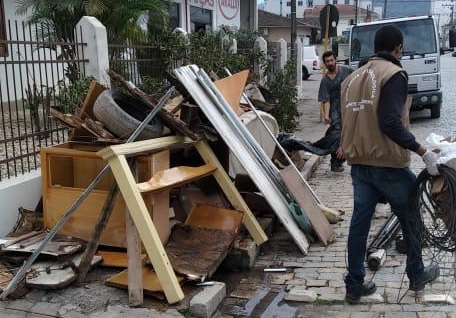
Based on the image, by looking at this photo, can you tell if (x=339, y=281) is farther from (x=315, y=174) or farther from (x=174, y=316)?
(x=315, y=174)

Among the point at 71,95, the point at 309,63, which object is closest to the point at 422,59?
the point at 71,95

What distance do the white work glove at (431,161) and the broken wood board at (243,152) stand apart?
5.37 feet

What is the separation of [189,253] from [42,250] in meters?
1.13

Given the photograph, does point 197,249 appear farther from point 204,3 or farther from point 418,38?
point 204,3

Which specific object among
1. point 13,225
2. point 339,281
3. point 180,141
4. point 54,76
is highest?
point 54,76

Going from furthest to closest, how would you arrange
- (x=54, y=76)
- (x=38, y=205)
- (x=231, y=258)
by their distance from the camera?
(x=54, y=76), (x=38, y=205), (x=231, y=258)

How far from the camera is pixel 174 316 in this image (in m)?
3.67

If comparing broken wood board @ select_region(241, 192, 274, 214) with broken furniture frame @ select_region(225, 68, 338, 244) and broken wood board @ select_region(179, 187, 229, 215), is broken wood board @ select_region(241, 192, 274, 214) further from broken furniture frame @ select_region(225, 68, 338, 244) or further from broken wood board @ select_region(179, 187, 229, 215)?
broken furniture frame @ select_region(225, 68, 338, 244)

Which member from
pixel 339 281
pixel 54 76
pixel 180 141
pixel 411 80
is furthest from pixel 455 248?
pixel 411 80

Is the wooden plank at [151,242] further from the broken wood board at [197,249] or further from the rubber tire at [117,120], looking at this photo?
the rubber tire at [117,120]

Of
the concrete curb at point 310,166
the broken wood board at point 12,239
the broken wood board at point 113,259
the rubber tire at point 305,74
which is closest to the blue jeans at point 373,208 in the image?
the broken wood board at point 113,259

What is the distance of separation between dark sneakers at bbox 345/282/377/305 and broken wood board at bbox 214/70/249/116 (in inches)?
90.9

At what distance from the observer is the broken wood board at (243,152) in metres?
4.92

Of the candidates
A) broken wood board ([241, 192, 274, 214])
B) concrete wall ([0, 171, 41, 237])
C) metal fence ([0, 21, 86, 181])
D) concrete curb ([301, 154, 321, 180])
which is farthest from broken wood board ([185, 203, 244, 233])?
concrete curb ([301, 154, 321, 180])
